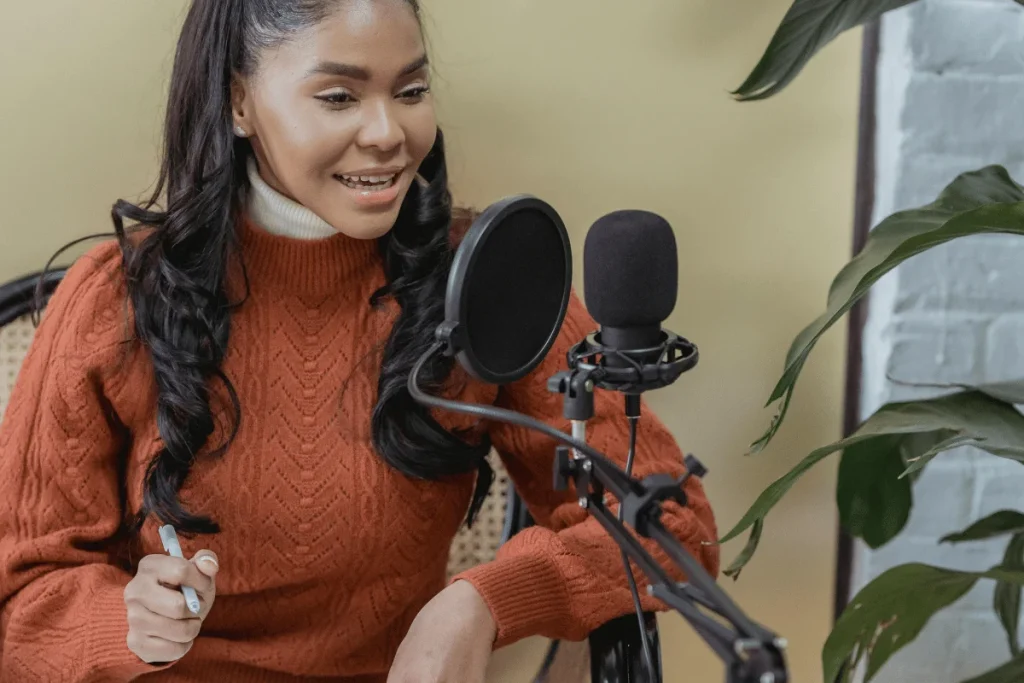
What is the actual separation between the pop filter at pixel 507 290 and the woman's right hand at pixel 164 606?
1.06 ft

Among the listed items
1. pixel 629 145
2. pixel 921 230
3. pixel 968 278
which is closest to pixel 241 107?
pixel 629 145

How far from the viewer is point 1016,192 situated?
0.86 meters

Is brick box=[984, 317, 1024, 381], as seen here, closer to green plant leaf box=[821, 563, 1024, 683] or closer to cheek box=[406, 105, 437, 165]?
green plant leaf box=[821, 563, 1024, 683]

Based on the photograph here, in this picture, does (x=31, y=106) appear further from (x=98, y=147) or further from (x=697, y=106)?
(x=697, y=106)

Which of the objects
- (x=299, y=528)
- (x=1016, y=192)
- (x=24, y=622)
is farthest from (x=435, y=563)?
(x=1016, y=192)

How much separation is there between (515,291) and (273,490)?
1.47 ft

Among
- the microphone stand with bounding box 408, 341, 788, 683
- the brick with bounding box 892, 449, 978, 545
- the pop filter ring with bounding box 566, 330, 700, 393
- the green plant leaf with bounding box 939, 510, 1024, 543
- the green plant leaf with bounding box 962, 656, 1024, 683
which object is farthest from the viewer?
the brick with bounding box 892, 449, 978, 545

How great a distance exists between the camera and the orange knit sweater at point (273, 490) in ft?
2.90

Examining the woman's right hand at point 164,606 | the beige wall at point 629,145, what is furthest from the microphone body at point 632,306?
the beige wall at point 629,145

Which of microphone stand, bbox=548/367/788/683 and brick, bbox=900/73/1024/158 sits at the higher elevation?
brick, bbox=900/73/1024/158

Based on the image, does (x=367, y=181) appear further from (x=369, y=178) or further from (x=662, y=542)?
(x=662, y=542)

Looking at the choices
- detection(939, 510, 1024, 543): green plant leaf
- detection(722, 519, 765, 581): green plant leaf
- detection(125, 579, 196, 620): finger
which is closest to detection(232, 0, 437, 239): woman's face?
detection(125, 579, 196, 620): finger

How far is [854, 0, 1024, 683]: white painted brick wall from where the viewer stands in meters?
1.08

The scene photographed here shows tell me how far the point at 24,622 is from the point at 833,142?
3.19 feet
